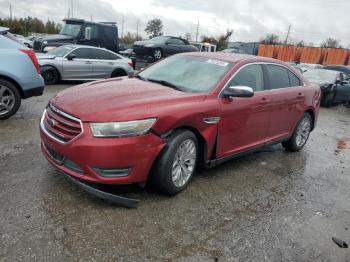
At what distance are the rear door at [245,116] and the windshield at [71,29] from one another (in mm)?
12321

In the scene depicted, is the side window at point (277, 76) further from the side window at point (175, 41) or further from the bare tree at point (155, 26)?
the bare tree at point (155, 26)

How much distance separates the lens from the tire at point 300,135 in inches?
247

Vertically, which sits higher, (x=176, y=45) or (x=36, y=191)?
(x=176, y=45)

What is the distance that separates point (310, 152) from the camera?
668 cm

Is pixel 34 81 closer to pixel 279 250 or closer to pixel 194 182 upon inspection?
pixel 194 182

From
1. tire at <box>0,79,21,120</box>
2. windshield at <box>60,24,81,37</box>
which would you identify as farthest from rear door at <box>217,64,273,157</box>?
windshield at <box>60,24,81,37</box>

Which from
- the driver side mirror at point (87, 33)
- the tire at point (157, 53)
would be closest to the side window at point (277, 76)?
the tire at point (157, 53)

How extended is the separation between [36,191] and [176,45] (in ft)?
49.0

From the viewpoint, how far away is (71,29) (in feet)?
53.0

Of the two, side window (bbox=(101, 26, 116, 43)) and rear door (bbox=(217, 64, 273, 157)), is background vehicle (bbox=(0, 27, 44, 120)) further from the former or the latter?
side window (bbox=(101, 26, 116, 43))

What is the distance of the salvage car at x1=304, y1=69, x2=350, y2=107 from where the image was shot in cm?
1317

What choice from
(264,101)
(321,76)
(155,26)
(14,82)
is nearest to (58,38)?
(14,82)

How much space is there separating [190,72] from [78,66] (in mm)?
7722

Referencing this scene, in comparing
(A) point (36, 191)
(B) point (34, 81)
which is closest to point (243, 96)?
(A) point (36, 191)
